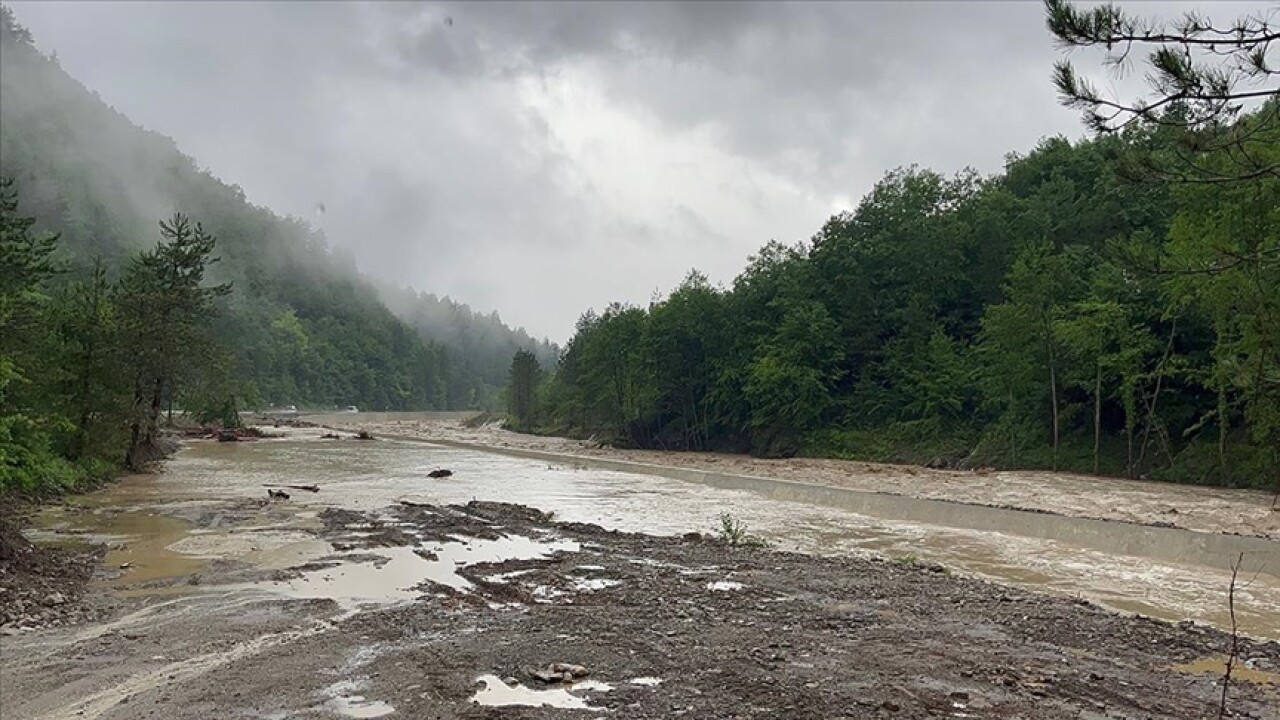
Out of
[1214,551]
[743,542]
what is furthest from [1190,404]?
[743,542]

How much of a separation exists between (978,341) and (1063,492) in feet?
76.2

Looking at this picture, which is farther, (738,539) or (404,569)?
(738,539)

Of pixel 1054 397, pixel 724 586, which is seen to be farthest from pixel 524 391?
pixel 724 586

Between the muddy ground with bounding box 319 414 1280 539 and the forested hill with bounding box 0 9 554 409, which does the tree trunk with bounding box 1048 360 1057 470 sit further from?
the forested hill with bounding box 0 9 554 409

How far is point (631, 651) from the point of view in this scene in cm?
859

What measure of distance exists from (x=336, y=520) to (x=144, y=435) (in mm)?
19620

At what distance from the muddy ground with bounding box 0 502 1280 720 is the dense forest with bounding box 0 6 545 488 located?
7.00 metres

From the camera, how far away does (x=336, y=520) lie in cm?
1978

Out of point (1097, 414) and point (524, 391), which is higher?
point (524, 391)

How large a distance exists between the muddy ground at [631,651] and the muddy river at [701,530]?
A: 1401 mm

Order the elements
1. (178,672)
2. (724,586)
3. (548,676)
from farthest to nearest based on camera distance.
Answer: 1. (724,586)
2. (178,672)
3. (548,676)

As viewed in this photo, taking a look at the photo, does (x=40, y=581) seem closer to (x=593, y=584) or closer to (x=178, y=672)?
(x=178, y=672)

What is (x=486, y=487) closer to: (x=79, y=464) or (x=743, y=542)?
(x=79, y=464)

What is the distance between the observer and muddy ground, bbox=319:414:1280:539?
23.0 meters
